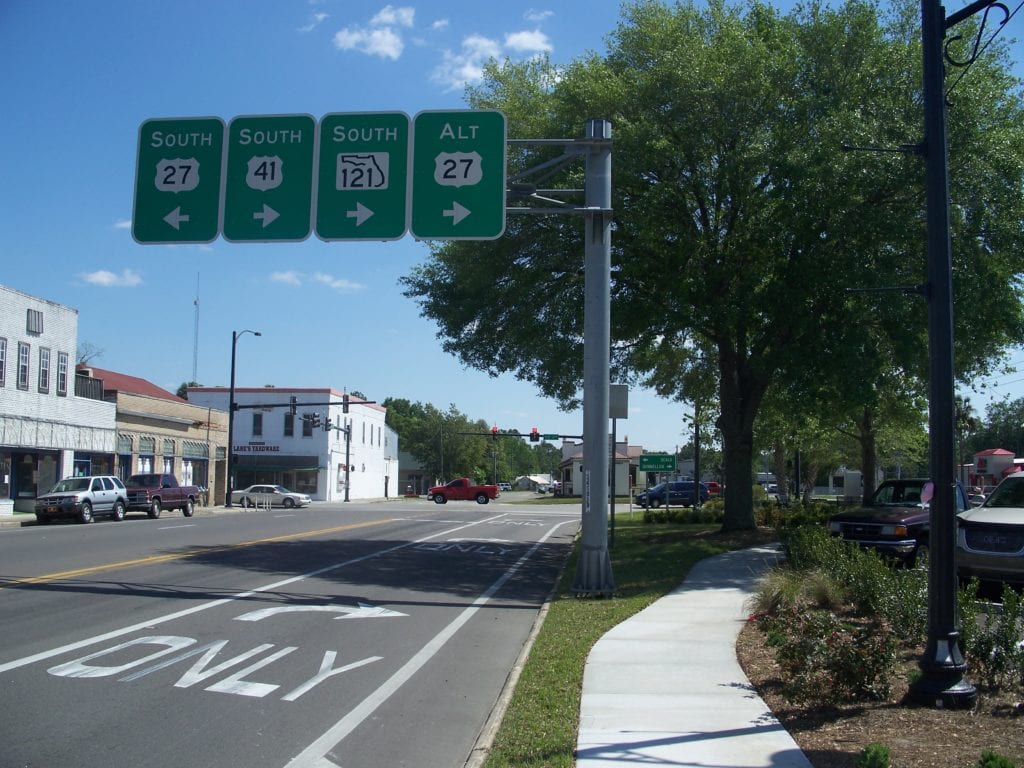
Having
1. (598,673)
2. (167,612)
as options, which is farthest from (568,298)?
(598,673)

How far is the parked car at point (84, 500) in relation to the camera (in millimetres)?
33781

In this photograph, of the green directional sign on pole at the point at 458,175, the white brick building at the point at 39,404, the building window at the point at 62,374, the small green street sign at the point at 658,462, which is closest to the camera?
the green directional sign on pole at the point at 458,175

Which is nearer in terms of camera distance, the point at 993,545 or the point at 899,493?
the point at 993,545

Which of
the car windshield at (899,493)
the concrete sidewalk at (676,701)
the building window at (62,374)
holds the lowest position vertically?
the concrete sidewalk at (676,701)

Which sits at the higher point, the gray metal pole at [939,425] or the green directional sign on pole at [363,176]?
the green directional sign on pole at [363,176]

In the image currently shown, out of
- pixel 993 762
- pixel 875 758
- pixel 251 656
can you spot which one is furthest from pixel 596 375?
→ pixel 993 762

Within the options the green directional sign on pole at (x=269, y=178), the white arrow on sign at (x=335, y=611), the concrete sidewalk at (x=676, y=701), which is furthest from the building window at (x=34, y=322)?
the concrete sidewalk at (x=676, y=701)

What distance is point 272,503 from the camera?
192ft

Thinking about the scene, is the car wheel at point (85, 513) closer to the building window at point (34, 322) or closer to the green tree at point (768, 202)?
the building window at point (34, 322)

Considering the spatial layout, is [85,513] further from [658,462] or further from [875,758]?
[875,758]

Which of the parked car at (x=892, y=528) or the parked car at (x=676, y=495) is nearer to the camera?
the parked car at (x=892, y=528)

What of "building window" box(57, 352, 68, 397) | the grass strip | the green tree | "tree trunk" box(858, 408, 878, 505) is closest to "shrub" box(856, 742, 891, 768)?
the grass strip

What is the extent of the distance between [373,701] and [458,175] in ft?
28.4

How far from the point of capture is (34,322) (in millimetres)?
39656
